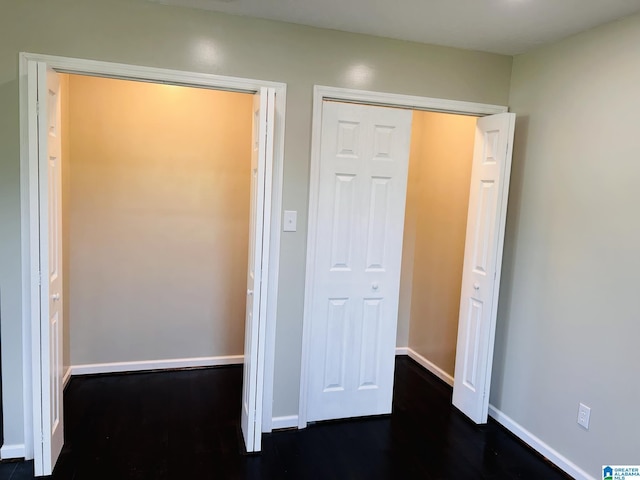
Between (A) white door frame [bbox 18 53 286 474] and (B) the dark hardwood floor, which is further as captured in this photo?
(B) the dark hardwood floor

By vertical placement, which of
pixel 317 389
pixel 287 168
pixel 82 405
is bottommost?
pixel 82 405

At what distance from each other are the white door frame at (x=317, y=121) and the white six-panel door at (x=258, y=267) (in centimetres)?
37

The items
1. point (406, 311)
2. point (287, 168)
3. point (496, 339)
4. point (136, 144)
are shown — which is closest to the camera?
point (287, 168)

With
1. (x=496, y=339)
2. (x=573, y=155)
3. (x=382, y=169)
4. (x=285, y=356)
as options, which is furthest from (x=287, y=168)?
→ (x=496, y=339)

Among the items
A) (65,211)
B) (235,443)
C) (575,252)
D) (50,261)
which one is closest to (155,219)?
(65,211)

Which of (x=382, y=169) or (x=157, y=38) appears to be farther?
(x=382, y=169)

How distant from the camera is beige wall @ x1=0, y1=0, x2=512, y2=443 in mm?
2203

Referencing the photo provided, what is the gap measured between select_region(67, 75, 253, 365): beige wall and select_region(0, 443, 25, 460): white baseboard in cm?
109

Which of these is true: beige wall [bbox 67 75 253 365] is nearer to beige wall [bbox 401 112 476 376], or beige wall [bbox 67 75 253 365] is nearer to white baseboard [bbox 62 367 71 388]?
white baseboard [bbox 62 367 71 388]

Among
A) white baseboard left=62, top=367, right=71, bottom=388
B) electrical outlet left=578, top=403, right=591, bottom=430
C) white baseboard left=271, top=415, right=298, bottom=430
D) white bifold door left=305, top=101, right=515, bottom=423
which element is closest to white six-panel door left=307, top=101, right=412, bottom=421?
white bifold door left=305, top=101, right=515, bottom=423

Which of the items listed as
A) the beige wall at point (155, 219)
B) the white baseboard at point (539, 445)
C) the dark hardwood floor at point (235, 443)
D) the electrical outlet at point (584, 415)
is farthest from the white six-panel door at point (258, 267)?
the electrical outlet at point (584, 415)

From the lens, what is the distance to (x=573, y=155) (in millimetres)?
2490

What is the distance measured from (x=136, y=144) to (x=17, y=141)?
1174 mm

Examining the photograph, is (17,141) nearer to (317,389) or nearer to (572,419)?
(317,389)
